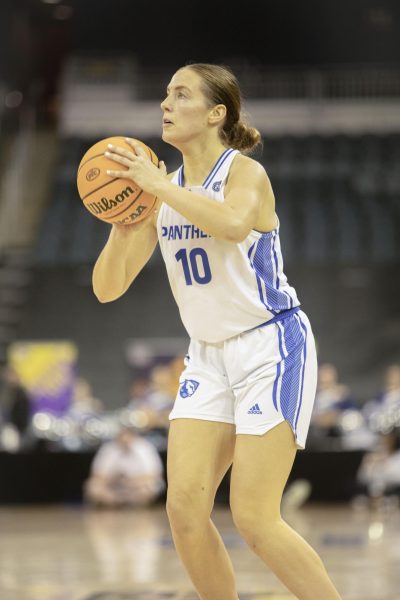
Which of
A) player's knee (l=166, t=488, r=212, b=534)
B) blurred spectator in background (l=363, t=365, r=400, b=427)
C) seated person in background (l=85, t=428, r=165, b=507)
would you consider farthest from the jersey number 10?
blurred spectator in background (l=363, t=365, r=400, b=427)

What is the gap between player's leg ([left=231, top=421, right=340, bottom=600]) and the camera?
304 cm

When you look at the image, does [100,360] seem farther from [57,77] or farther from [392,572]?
[392,572]

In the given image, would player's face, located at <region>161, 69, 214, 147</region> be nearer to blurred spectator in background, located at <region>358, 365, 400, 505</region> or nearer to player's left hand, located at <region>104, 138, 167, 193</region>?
player's left hand, located at <region>104, 138, 167, 193</region>

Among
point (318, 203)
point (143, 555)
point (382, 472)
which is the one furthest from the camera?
point (318, 203)

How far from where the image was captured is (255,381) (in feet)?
10.4

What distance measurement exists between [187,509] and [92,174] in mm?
1059

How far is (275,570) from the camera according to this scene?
10.1 feet

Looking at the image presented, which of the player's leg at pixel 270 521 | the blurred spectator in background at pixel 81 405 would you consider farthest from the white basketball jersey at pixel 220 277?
the blurred spectator in background at pixel 81 405

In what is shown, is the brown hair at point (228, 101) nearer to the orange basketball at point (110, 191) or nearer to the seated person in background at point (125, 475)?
the orange basketball at point (110, 191)

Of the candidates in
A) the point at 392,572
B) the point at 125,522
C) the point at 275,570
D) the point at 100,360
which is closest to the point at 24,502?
the point at 125,522

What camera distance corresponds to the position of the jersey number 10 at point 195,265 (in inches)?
126

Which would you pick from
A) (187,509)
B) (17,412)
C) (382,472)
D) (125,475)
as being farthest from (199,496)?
(17,412)

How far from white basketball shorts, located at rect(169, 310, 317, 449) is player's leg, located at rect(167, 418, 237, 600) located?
0.18ft

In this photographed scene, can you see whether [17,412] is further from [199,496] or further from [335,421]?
[199,496]
